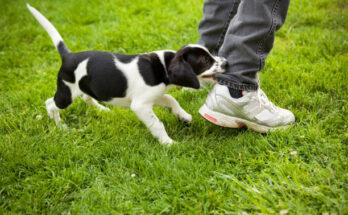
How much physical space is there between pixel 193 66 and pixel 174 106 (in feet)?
1.46

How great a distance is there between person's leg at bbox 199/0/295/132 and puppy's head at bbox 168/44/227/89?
82 millimetres

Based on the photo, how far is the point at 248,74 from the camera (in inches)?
93.8

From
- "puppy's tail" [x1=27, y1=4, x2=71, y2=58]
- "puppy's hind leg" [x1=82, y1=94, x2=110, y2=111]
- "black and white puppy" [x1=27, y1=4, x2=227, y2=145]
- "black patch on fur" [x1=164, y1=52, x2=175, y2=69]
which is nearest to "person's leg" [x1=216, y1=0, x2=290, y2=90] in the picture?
"black and white puppy" [x1=27, y1=4, x2=227, y2=145]

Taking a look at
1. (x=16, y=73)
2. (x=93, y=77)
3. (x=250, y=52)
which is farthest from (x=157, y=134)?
(x=16, y=73)

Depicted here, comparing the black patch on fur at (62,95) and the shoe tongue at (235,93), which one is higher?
the shoe tongue at (235,93)

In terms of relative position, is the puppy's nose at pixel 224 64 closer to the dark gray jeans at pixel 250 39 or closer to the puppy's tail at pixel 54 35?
the dark gray jeans at pixel 250 39

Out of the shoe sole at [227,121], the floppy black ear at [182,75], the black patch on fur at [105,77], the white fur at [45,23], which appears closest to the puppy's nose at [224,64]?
the floppy black ear at [182,75]

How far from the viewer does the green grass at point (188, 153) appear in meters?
1.87

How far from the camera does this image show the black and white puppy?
2465 millimetres

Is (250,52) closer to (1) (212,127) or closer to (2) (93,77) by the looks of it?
(1) (212,127)

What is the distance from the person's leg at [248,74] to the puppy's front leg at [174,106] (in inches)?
8.3

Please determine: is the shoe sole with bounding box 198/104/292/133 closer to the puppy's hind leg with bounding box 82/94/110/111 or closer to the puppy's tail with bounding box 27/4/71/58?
the puppy's hind leg with bounding box 82/94/110/111

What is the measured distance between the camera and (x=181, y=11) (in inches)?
192

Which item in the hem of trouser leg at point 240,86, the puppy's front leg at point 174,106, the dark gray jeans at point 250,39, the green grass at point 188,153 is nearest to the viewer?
the green grass at point 188,153
